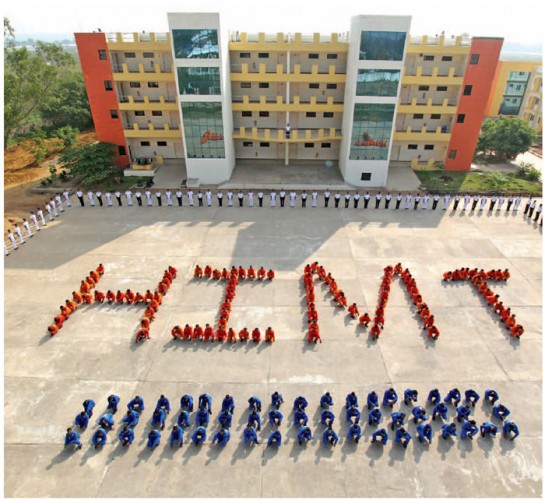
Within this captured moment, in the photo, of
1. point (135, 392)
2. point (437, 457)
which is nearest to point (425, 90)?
point (437, 457)

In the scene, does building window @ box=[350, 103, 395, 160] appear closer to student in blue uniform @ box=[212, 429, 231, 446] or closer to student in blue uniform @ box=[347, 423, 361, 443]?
student in blue uniform @ box=[347, 423, 361, 443]

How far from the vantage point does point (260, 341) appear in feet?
50.5

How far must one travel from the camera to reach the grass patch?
30.1 m

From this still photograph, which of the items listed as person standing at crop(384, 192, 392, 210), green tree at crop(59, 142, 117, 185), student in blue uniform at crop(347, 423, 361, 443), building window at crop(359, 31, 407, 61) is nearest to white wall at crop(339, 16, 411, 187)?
building window at crop(359, 31, 407, 61)

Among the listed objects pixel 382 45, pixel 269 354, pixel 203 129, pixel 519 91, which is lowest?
pixel 269 354

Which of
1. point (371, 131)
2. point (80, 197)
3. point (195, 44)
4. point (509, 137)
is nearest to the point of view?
point (195, 44)

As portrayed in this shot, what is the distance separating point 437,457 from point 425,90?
29566 mm

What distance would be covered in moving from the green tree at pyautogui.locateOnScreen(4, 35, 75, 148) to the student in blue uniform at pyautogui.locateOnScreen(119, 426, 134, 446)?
31.2m

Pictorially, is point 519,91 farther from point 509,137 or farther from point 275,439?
point 275,439

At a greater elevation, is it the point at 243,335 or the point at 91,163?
the point at 91,163

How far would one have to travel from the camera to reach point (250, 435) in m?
11.3

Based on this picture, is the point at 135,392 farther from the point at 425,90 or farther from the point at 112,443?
the point at 425,90

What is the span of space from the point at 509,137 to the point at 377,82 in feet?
53.0

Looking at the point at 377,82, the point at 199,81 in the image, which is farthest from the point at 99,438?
the point at 377,82
